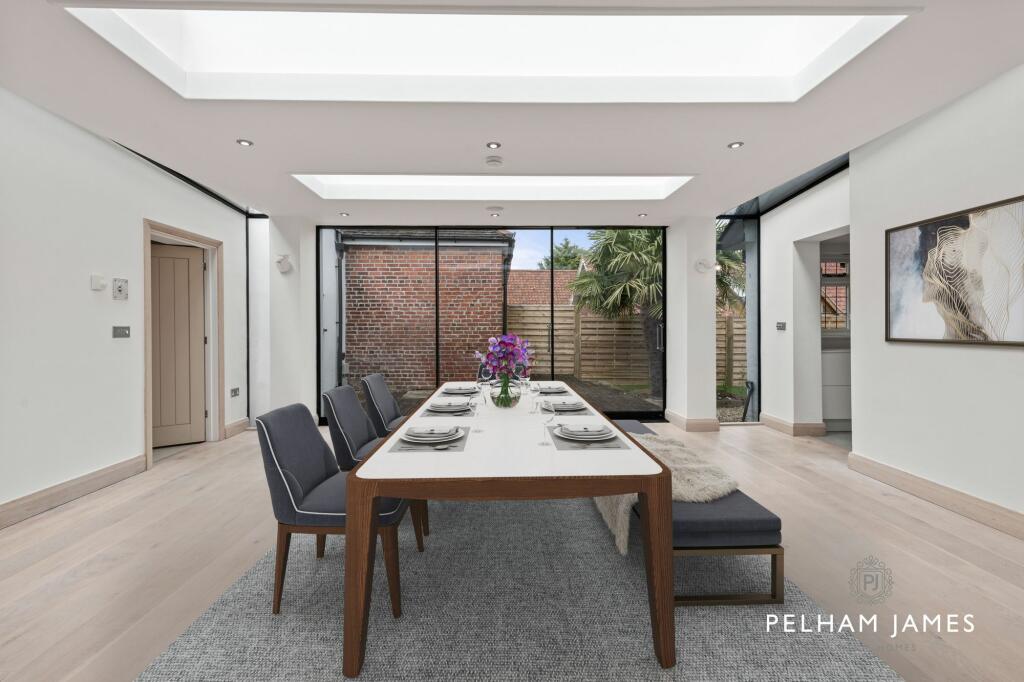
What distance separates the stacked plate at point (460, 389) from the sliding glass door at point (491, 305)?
220 cm

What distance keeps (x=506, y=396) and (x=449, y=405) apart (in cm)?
33

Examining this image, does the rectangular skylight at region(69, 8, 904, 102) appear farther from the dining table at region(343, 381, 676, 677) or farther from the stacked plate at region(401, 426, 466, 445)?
the dining table at region(343, 381, 676, 677)

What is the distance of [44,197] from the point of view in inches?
117

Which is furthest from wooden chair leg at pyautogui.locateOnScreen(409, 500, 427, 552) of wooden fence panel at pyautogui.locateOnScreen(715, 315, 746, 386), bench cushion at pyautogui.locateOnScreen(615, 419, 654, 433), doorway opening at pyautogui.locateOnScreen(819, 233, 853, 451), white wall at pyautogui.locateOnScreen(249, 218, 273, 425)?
wooden fence panel at pyautogui.locateOnScreen(715, 315, 746, 386)

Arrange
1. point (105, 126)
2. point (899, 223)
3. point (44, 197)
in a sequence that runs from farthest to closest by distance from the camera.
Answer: point (899, 223) < point (44, 197) < point (105, 126)

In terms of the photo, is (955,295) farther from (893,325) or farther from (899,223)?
(899,223)

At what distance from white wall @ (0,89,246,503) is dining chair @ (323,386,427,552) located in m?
1.99

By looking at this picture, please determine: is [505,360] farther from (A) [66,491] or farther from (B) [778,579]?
(A) [66,491]

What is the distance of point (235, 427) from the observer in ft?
16.9

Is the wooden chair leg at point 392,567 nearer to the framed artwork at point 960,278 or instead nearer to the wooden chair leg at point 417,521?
the wooden chair leg at point 417,521

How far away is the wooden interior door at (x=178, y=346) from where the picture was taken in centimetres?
454

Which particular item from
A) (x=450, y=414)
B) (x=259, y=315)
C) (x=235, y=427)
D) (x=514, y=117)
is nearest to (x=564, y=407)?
(x=450, y=414)

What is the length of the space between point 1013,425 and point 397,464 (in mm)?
3365

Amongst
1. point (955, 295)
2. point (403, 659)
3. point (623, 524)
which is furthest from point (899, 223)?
point (403, 659)
